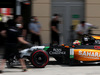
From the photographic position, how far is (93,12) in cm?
1351

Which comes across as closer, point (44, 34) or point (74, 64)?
point (74, 64)

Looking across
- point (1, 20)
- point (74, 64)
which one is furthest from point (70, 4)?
point (74, 64)

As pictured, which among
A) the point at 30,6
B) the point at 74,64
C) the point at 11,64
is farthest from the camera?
the point at 30,6

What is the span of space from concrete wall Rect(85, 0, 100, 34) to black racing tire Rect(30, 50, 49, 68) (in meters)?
5.43

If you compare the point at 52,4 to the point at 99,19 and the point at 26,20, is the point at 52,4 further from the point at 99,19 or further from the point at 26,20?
the point at 99,19

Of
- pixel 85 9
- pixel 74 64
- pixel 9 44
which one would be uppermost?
pixel 85 9

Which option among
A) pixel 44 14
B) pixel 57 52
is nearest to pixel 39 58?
pixel 57 52

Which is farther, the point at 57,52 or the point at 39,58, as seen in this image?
the point at 57,52

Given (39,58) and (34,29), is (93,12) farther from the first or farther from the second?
(39,58)

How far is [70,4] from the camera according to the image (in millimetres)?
13859

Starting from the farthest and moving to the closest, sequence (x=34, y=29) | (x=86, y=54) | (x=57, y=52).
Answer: (x=34, y=29) < (x=57, y=52) < (x=86, y=54)

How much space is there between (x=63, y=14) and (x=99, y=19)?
186 cm

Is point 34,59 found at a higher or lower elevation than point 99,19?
lower

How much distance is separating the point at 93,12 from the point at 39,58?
5.78m
